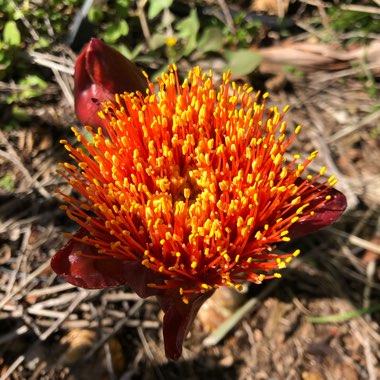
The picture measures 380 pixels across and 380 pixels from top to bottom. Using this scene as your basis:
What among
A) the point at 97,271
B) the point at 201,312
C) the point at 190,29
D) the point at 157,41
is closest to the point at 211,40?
the point at 190,29

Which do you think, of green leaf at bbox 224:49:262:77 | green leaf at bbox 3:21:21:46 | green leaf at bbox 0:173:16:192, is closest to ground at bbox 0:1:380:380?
green leaf at bbox 0:173:16:192

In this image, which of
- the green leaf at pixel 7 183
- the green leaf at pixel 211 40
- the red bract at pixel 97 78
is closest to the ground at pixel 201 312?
the green leaf at pixel 7 183

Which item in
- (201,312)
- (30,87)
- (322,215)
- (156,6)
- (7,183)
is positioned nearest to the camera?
(322,215)

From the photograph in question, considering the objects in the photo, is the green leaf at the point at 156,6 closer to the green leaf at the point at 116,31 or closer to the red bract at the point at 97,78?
the green leaf at the point at 116,31

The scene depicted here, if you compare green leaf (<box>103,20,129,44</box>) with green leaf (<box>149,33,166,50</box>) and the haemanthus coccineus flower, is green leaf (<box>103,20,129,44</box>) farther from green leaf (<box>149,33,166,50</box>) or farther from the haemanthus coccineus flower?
the haemanthus coccineus flower

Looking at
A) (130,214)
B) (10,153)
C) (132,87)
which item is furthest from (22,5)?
(130,214)

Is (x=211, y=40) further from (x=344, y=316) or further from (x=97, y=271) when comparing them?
(x=97, y=271)

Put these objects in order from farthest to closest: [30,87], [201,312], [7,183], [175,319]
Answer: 1. [30,87]
2. [7,183]
3. [201,312]
4. [175,319]

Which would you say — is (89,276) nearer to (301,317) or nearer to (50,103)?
(301,317)
